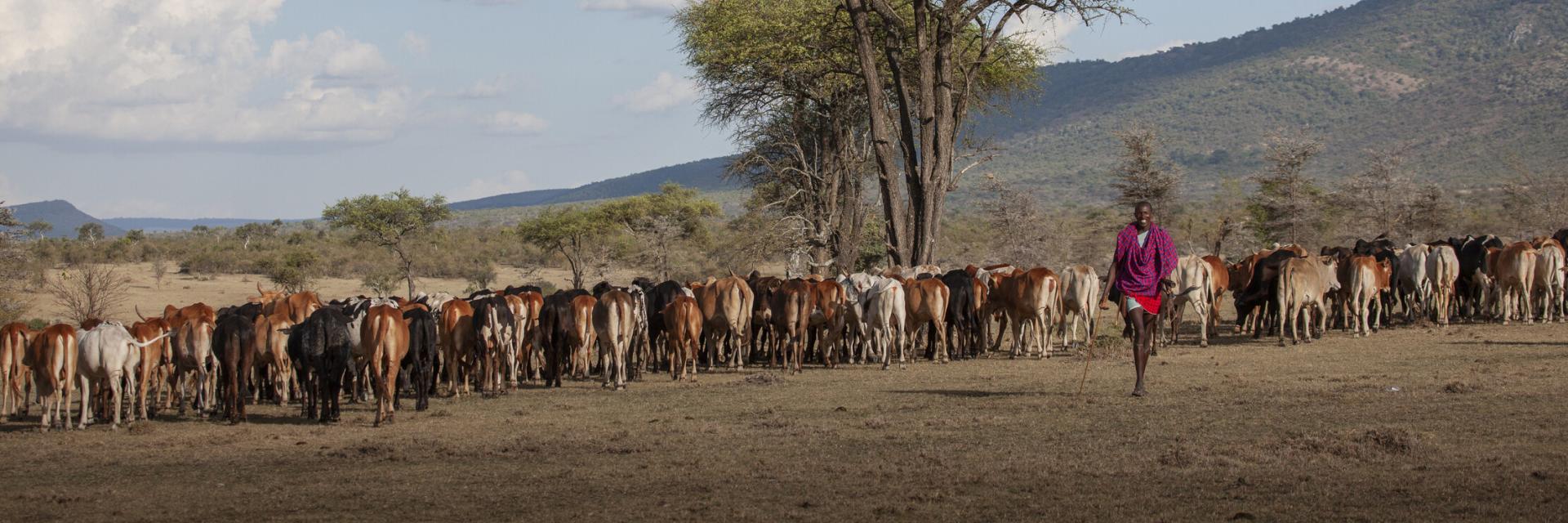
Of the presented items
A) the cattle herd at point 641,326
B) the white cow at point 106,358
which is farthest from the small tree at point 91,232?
the white cow at point 106,358

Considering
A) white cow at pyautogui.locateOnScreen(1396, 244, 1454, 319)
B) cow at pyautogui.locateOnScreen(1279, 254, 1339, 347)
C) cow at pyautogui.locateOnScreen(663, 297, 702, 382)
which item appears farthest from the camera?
white cow at pyautogui.locateOnScreen(1396, 244, 1454, 319)

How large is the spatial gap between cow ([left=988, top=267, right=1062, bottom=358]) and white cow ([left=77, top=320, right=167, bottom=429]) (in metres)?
12.2

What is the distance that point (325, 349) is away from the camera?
47.6ft

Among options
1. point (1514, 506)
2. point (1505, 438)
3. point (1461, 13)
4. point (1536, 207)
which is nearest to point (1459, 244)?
point (1505, 438)

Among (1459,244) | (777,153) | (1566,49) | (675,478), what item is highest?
(1566,49)

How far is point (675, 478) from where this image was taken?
32.8 ft

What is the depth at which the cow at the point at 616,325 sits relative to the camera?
17453 mm

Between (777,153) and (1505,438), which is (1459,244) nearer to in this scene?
(1505,438)

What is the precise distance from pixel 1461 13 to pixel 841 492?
130 meters

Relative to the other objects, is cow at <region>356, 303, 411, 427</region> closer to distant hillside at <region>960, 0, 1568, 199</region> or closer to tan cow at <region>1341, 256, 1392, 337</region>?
tan cow at <region>1341, 256, 1392, 337</region>

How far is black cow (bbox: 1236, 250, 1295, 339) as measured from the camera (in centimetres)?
2161

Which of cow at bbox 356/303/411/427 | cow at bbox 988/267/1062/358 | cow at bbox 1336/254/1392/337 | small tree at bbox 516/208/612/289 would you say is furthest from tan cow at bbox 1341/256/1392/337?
small tree at bbox 516/208/612/289

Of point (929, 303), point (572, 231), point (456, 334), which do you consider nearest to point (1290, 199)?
point (572, 231)

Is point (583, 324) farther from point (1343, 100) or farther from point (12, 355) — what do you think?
point (1343, 100)
